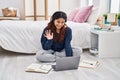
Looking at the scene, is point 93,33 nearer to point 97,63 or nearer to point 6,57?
point 97,63

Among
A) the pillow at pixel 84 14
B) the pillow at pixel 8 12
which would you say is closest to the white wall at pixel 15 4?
the pillow at pixel 8 12

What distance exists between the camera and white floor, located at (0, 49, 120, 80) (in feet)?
6.72

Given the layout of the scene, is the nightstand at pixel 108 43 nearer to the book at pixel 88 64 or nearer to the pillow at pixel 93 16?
the book at pixel 88 64

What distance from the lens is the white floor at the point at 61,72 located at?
2047mm

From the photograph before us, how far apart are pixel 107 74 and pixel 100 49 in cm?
82

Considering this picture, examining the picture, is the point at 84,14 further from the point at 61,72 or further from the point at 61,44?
the point at 61,72

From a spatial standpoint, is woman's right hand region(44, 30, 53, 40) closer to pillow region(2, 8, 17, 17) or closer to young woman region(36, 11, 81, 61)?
young woman region(36, 11, 81, 61)

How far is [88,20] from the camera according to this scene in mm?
3535

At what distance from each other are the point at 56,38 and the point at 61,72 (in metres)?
0.55

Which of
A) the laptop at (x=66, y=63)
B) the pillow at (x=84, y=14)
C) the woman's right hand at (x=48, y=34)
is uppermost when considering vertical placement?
the pillow at (x=84, y=14)

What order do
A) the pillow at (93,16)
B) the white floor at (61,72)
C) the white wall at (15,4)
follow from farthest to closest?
the white wall at (15,4) → the pillow at (93,16) → the white floor at (61,72)

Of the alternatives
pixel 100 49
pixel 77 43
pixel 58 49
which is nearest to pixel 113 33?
pixel 100 49

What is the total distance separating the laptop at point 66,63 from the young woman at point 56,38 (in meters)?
0.32

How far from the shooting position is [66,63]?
2.22 metres
